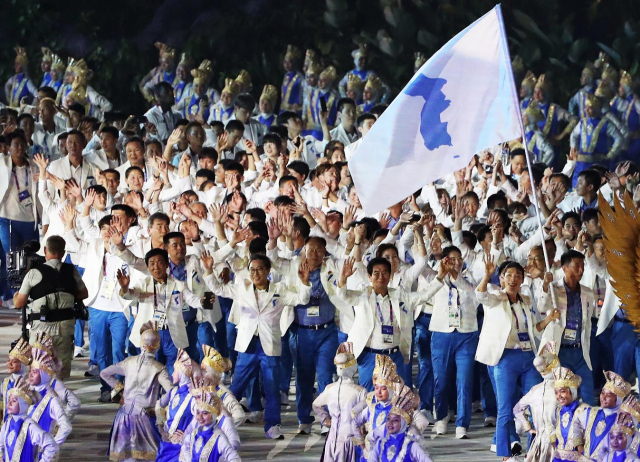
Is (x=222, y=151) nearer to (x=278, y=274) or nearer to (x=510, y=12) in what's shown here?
(x=278, y=274)

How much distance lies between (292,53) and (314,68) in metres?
1.35

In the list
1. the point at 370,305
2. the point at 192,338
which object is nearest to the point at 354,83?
the point at 192,338

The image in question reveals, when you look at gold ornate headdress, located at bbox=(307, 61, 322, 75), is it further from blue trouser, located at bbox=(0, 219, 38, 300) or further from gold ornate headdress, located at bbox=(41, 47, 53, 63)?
blue trouser, located at bbox=(0, 219, 38, 300)

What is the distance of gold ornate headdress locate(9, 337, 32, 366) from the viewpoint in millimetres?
10906

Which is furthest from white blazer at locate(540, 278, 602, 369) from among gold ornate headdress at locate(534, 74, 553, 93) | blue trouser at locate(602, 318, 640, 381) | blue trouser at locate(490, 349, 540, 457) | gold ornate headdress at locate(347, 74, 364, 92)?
gold ornate headdress at locate(347, 74, 364, 92)

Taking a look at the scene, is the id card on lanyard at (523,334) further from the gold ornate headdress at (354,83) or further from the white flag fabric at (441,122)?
the gold ornate headdress at (354,83)

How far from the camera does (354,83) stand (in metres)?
21.6

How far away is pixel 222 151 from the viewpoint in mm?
18109

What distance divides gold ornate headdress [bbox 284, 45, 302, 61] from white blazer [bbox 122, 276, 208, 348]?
10917 millimetres

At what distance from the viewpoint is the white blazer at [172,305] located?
12.6 meters

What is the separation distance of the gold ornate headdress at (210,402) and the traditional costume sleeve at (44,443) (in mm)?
1015

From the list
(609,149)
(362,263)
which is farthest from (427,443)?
(609,149)

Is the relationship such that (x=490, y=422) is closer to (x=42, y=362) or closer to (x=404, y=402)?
(x=404, y=402)

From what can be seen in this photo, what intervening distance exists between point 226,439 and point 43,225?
5284 millimetres
